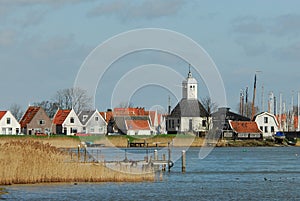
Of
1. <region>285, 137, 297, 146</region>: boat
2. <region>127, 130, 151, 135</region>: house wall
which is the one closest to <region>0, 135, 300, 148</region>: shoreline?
<region>285, 137, 297, 146</region>: boat

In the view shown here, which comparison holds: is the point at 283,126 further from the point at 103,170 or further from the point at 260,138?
the point at 103,170

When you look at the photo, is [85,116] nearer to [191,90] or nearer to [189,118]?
[189,118]

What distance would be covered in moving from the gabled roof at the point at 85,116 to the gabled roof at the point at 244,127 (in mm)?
19207

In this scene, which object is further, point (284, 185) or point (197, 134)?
point (197, 134)

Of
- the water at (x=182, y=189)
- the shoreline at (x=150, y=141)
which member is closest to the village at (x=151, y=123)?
the shoreline at (x=150, y=141)

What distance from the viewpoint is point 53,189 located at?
31812mm

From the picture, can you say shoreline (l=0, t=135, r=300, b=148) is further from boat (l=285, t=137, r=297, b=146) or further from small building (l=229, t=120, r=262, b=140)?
small building (l=229, t=120, r=262, b=140)

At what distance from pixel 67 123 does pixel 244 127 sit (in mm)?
23560

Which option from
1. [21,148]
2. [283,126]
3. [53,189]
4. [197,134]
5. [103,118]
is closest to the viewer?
[53,189]

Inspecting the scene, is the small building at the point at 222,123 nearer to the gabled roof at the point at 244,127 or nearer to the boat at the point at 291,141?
the gabled roof at the point at 244,127

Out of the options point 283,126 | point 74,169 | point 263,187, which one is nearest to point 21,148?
point 74,169

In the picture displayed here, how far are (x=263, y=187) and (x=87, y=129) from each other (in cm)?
7380

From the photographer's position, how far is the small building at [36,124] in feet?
333

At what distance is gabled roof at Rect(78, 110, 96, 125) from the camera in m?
109
